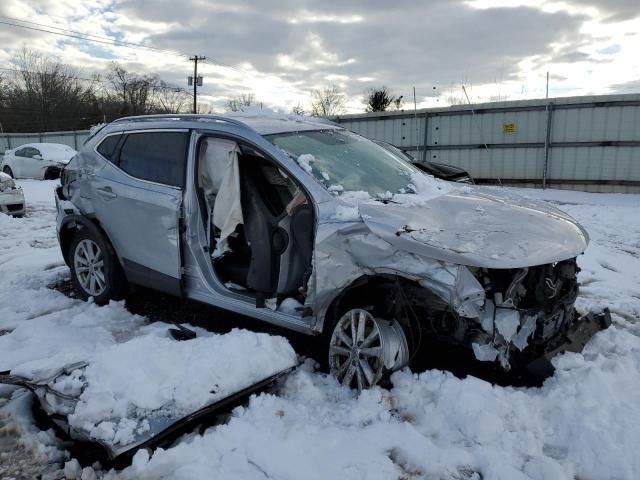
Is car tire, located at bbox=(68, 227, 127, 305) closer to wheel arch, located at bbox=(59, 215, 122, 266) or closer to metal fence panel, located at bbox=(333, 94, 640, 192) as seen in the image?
wheel arch, located at bbox=(59, 215, 122, 266)

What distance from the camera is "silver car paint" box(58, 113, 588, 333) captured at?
2975 millimetres

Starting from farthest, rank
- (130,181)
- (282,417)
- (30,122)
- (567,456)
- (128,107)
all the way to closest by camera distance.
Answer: (128,107), (30,122), (130,181), (282,417), (567,456)

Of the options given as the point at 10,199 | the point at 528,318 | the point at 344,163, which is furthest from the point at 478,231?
the point at 10,199

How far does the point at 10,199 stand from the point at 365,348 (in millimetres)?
9802

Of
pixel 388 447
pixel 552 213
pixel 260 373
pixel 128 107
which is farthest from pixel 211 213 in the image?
pixel 128 107

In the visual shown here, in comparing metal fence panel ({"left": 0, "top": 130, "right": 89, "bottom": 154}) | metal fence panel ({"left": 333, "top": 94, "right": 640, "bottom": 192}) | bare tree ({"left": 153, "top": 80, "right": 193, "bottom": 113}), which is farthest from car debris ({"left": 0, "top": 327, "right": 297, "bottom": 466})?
bare tree ({"left": 153, "top": 80, "right": 193, "bottom": 113})

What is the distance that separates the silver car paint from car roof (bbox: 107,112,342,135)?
2cm

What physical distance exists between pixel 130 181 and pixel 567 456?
394 centimetres

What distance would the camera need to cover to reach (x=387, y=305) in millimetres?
3334

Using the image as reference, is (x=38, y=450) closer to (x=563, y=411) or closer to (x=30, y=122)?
(x=563, y=411)

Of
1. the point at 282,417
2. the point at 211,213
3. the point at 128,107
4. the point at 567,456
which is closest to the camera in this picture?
the point at 567,456

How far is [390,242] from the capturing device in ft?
10.2

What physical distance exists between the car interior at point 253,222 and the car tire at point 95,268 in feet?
4.15

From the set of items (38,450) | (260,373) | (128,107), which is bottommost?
(38,450)
